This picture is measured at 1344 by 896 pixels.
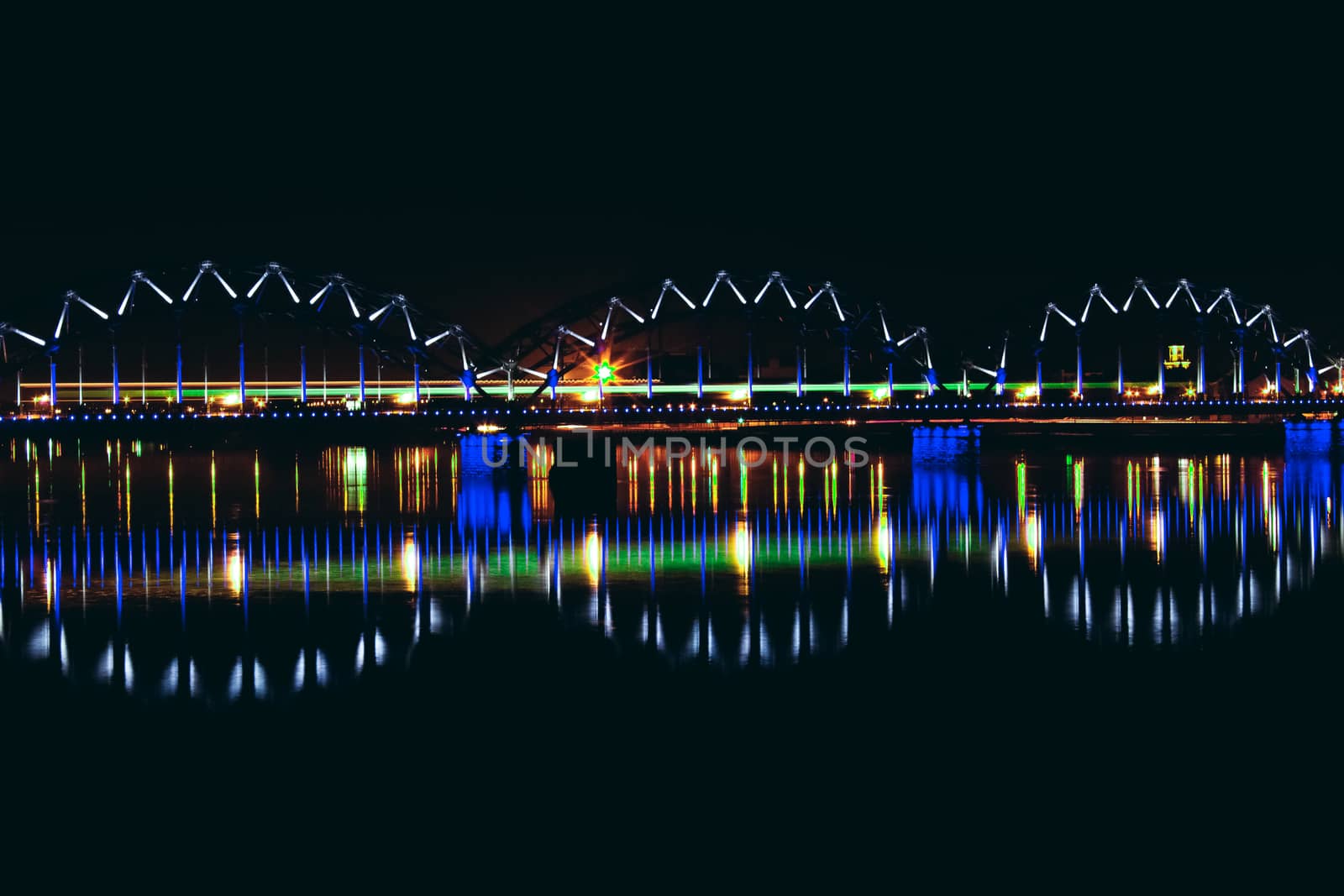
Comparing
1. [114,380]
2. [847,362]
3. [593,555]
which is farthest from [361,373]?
[593,555]

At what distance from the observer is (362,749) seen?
13.5 m

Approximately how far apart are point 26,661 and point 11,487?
132 ft

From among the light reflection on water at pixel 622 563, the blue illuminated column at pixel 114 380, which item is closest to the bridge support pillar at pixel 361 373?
the blue illuminated column at pixel 114 380

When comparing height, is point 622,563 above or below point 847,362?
below

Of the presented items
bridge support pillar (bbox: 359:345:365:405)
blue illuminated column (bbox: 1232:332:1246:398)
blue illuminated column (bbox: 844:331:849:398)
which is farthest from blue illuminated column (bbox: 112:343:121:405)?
blue illuminated column (bbox: 1232:332:1246:398)

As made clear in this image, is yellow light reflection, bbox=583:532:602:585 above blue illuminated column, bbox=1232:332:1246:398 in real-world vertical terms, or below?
below

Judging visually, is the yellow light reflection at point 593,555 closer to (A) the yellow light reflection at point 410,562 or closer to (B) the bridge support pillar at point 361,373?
(A) the yellow light reflection at point 410,562

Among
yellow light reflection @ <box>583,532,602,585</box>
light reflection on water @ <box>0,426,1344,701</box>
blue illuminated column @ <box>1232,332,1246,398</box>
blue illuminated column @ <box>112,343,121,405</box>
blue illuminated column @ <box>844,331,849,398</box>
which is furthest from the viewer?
blue illuminated column @ <box>1232,332,1246,398</box>

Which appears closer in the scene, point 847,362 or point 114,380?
point 114,380

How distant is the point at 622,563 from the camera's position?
28438 mm

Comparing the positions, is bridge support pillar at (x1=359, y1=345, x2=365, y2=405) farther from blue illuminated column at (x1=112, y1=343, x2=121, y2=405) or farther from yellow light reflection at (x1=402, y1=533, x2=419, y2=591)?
yellow light reflection at (x1=402, y1=533, x2=419, y2=591)

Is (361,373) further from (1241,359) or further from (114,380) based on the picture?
(1241,359)

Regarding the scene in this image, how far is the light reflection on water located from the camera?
63.6 feet

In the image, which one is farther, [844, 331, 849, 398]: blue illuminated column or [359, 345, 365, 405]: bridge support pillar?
[844, 331, 849, 398]: blue illuminated column
